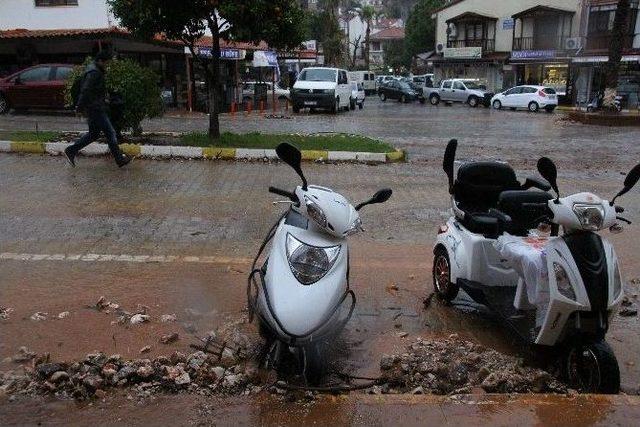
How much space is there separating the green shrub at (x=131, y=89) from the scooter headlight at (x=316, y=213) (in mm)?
9612

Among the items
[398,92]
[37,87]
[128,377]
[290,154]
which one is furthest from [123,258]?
[398,92]

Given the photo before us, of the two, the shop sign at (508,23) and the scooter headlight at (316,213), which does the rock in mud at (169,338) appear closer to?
the scooter headlight at (316,213)

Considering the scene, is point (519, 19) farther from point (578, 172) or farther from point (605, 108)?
point (578, 172)

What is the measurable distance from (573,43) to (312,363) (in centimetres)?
4539

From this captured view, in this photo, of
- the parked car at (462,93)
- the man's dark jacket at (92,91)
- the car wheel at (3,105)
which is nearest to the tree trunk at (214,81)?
the man's dark jacket at (92,91)

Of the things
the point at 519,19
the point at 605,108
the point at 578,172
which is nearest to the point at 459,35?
the point at 519,19

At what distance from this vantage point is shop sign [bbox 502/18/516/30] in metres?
47.2

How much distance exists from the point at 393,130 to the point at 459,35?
33.6 meters

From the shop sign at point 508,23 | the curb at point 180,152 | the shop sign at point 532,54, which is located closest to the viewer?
the curb at point 180,152

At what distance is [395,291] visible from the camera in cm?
532

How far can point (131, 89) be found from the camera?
12.2 metres

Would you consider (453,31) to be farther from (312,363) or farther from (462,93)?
(312,363)

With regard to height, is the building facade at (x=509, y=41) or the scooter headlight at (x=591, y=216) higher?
the building facade at (x=509, y=41)

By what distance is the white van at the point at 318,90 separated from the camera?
27.4m
